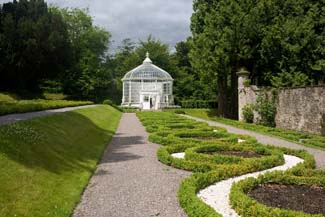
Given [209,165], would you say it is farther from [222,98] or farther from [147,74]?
[147,74]

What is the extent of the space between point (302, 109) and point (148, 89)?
86.2 feet

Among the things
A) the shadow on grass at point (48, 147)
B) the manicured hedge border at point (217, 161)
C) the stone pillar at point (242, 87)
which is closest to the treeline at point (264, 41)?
the stone pillar at point (242, 87)

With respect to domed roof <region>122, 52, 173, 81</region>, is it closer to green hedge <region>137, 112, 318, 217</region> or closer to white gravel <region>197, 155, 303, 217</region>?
green hedge <region>137, 112, 318, 217</region>

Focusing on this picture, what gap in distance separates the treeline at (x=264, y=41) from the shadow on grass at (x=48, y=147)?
14.9 m

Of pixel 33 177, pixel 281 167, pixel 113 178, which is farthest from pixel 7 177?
pixel 281 167

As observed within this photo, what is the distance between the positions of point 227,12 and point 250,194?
21.9 metres

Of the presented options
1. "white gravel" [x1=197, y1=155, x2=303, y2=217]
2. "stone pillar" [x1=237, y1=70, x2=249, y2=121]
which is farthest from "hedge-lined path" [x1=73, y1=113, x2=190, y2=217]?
"stone pillar" [x1=237, y1=70, x2=249, y2=121]

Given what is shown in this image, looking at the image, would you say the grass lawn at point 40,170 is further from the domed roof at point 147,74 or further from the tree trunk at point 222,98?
the domed roof at point 147,74

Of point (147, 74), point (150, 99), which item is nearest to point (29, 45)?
point (147, 74)

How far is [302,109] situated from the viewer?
18.0 meters

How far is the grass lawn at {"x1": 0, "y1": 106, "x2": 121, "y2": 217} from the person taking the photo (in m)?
5.13

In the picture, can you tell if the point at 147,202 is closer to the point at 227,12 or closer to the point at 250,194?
the point at 250,194

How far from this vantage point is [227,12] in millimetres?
25781

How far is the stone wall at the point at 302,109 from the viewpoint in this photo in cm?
1666
